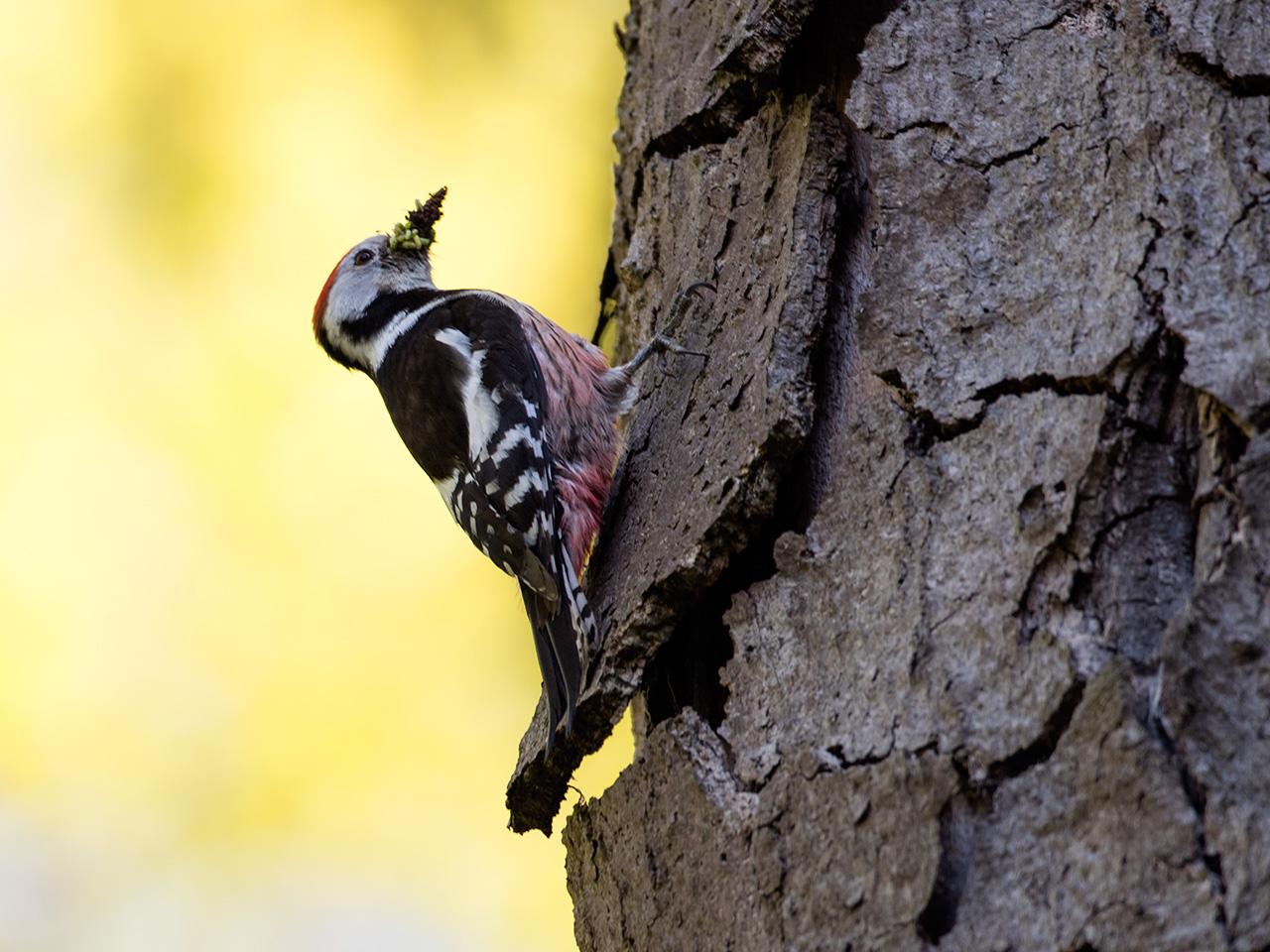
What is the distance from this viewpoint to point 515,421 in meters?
2.63

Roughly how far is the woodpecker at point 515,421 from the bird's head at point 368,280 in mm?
79

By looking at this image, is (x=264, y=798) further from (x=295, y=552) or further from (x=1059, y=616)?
(x=1059, y=616)

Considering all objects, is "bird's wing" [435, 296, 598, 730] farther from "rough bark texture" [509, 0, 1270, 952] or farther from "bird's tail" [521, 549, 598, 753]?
"rough bark texture" [509, 0, 1270, 952]

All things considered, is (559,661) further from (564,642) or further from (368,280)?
(368,280)

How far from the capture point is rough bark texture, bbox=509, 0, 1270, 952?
115 centimetres

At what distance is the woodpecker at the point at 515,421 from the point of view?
7.66ft

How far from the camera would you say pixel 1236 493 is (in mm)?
1213

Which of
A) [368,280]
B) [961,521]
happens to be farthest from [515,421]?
[961,521]

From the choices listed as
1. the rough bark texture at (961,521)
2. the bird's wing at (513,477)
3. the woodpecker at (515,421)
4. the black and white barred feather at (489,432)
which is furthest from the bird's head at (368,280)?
the rough bark texture at (961,521)

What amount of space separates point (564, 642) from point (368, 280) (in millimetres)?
1570

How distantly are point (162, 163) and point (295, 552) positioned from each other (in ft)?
3.43

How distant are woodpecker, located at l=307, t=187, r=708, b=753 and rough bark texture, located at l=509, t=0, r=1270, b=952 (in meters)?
0.31

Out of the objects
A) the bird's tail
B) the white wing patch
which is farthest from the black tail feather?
the white wing patch

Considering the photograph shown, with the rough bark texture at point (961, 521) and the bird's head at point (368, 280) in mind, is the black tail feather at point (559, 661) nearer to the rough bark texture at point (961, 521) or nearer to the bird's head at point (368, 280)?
the rough bark texture at point (961, 521)
